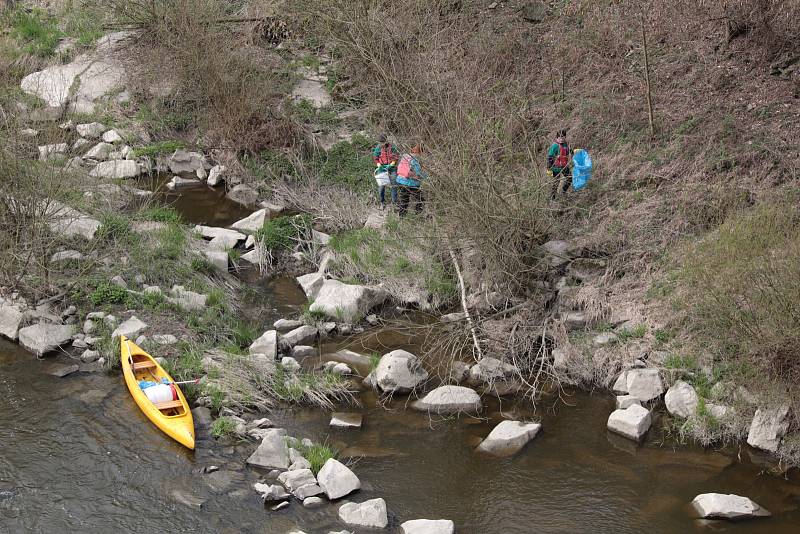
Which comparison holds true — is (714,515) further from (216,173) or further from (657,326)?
(216,173)

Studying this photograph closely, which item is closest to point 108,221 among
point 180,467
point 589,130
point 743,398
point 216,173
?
point 216,173

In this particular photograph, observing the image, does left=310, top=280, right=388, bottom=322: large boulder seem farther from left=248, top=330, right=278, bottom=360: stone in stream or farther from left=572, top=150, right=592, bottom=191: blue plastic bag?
left=572, top=150, right=592, bottom=191: blue plastic bag

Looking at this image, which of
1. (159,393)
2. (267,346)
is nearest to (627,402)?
(267,346)

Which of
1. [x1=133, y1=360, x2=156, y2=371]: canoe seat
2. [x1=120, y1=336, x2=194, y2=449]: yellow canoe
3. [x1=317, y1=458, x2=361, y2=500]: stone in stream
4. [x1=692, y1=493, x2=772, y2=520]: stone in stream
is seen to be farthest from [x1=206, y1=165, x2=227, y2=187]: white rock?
[x1=692, y1=493, x2=772, y2=520]: stone in stream

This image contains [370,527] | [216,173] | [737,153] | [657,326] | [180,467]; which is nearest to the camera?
[370,527]

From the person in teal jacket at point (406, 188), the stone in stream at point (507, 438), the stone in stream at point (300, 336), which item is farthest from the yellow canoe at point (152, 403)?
the person in teal jacket at point (406, 188)

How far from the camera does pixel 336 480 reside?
879 cm

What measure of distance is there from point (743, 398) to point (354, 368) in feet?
15.1

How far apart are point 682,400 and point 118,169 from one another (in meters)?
→ 12.0

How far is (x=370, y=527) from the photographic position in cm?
833

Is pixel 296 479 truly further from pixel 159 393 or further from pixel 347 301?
pixel 347 301

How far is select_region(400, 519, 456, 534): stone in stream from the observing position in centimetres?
816

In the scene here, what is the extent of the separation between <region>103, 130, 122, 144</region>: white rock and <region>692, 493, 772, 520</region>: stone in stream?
14.0 meters

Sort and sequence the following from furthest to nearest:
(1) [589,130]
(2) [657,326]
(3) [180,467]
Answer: (1) [589,130] < (2) [657,326] < (3) [180,467]
